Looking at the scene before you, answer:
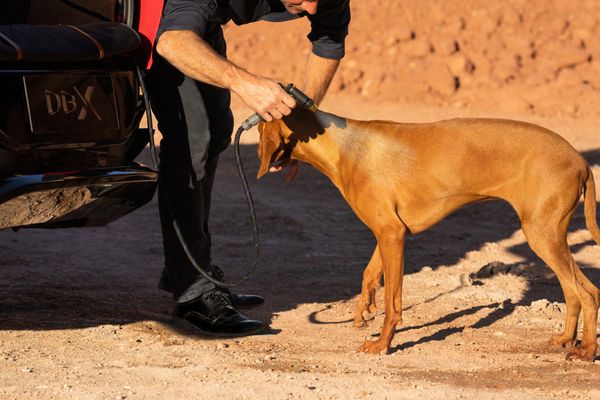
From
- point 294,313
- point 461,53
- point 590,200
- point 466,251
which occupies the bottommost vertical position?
point 461,53

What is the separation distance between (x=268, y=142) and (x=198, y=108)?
0.41m

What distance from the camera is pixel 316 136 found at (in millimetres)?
5656

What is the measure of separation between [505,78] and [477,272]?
8627 millimetres

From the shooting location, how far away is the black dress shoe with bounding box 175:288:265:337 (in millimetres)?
5871

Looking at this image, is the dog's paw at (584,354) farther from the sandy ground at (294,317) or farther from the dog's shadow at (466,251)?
the dog's shadow at (466,251)

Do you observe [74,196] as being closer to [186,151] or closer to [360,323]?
[186,151]

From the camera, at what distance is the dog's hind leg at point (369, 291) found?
235 inches

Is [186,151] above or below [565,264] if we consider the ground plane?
above

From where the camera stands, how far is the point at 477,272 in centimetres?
771

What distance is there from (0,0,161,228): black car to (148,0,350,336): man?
234mm

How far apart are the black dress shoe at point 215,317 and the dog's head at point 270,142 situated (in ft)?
2.58

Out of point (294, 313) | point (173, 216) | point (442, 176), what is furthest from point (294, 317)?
point (442, 176)

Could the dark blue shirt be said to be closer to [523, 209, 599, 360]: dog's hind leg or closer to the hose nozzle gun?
the hose nozzle gun

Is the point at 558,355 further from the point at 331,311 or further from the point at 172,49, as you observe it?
the point at 172,49
